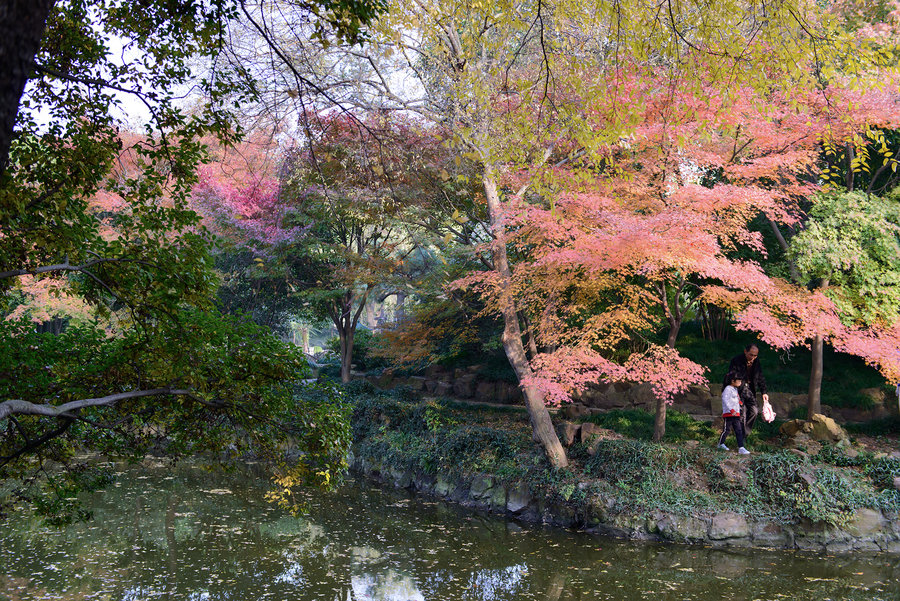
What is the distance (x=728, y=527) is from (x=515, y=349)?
3.70m

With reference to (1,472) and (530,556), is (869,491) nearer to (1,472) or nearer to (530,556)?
(530,556)

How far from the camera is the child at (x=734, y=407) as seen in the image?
8.30 metres

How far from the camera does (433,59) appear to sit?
30.7ft

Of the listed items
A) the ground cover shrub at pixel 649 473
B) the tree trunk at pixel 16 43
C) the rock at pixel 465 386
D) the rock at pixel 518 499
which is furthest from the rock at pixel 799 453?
the tree trunk at pixel 16 43

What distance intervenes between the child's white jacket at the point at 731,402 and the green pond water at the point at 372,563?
1.72 metres

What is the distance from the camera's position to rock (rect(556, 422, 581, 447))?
9828 millimetres

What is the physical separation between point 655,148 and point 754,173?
50.0 inches

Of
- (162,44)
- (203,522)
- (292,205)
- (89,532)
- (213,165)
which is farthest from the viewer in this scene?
(213,165)

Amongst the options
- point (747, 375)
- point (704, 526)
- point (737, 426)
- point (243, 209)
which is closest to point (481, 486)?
point (704, 526)

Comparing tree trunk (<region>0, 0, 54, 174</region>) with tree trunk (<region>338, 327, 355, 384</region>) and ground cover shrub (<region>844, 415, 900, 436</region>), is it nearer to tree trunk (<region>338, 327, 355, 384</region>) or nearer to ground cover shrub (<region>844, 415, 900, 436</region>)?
ground cover shrub (<region>844, 415, 900, 436</region>)

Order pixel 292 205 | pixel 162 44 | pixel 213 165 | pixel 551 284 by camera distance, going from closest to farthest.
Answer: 1. pixel 162 44
2. pixel 551 284
3. pixel 292 205
4. pixel 213 165

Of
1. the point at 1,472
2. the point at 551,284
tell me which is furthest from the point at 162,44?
the point at 551,284

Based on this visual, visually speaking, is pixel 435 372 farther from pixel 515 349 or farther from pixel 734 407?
pixel 734 407

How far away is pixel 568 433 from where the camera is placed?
9891 mm
